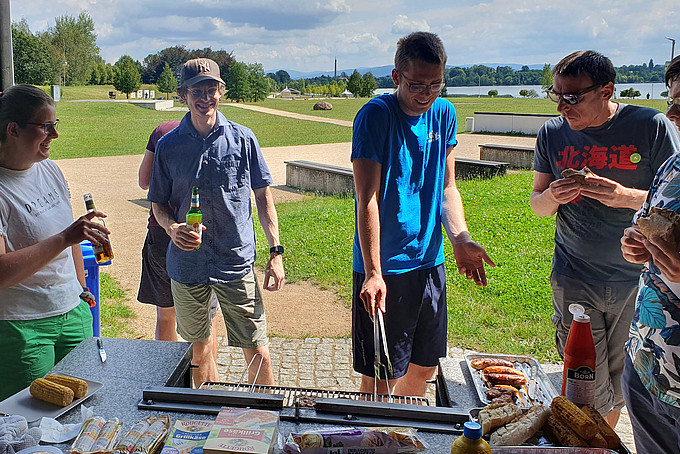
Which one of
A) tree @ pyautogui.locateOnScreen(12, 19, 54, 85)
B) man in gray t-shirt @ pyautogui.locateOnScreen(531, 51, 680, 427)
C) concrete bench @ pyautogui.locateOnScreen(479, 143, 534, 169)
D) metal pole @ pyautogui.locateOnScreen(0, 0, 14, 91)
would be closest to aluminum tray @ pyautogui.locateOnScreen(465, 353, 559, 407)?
man in gray t-shirt @ pyautogui.locateOnScreen(531, 51, 680, 427)

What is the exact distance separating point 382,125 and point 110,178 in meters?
13.5

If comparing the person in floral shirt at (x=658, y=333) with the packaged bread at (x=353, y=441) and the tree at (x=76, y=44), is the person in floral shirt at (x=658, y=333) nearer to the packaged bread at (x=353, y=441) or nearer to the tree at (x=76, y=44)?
the packaged bread at (x=353, y=441)

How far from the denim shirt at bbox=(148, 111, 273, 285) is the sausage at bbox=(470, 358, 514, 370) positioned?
1532 millimetres

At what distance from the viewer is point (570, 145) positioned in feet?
9.69

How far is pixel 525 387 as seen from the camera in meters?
2.06

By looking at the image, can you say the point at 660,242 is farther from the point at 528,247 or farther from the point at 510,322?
the point at 528,247

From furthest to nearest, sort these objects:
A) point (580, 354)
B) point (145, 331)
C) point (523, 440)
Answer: point (145, 331)
point (580, 354)
point (523, 440)

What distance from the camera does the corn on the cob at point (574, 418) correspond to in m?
1.61

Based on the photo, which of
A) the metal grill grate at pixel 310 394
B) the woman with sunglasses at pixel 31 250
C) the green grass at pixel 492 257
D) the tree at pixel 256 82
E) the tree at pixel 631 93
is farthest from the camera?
the tree at pixel 256 82

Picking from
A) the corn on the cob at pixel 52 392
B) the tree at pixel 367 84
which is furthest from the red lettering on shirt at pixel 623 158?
the tree at pixel 367 84

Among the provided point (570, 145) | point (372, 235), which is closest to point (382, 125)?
point (372, 235)

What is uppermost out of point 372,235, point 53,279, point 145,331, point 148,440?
point 372,235

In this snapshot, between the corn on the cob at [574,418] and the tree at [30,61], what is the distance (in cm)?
3683

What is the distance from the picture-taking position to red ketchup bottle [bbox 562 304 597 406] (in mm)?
1763
